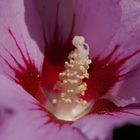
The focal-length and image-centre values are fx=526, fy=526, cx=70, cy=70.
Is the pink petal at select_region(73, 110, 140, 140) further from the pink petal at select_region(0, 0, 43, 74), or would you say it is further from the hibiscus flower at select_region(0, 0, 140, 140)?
the pink petal at select_region(0, 0, 43, 74)

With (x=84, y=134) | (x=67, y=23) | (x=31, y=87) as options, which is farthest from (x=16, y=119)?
(x=67, y=23)

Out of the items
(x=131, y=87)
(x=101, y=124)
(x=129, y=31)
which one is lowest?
(x=101, y=124)

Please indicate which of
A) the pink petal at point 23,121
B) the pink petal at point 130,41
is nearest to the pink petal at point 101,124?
the pink petal at point 23,121

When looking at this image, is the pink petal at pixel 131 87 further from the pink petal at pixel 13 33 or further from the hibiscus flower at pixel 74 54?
the pink petal at pixel 13 33

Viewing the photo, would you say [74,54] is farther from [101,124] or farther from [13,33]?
[101,124]

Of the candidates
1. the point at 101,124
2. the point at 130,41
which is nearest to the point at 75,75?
the point at 130,41

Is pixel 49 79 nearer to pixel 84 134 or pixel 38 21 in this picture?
pixel 38 21

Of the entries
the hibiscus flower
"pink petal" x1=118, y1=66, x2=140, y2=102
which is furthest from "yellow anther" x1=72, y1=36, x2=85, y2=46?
"pink petal" x1=118, y1=66, x2=140, y2=102

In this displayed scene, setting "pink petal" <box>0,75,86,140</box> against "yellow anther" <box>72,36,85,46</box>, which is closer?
"pink petal" <box>0,75,86,140</box>
